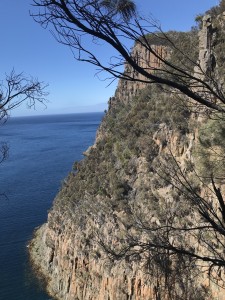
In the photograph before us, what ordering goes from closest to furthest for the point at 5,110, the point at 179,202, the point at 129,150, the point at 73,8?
the point at 73,8, the point at 5,110, the point at 179,202, the point at 129,150

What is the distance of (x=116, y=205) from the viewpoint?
75.4 feet

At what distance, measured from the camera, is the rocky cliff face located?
758 inches

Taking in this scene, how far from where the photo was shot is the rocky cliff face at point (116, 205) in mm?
19266

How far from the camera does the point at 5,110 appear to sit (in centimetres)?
549

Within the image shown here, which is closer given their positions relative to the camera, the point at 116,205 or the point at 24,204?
the point at 116,205

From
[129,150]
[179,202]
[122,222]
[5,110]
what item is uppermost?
[5,110]

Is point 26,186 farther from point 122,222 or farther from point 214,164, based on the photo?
point 214,164

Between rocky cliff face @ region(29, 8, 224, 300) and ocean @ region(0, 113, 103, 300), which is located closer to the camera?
rocky cliff face @ region(29, 8, 224, 300)

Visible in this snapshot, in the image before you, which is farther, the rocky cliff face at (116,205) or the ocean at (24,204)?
the ocean at (24,204)

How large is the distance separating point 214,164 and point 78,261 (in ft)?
49.4

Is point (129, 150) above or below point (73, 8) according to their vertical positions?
below

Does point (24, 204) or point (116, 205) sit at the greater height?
point (116, 205)

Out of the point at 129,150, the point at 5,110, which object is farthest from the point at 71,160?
the point at 5,110

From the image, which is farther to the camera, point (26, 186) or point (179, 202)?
point (26, 186)
